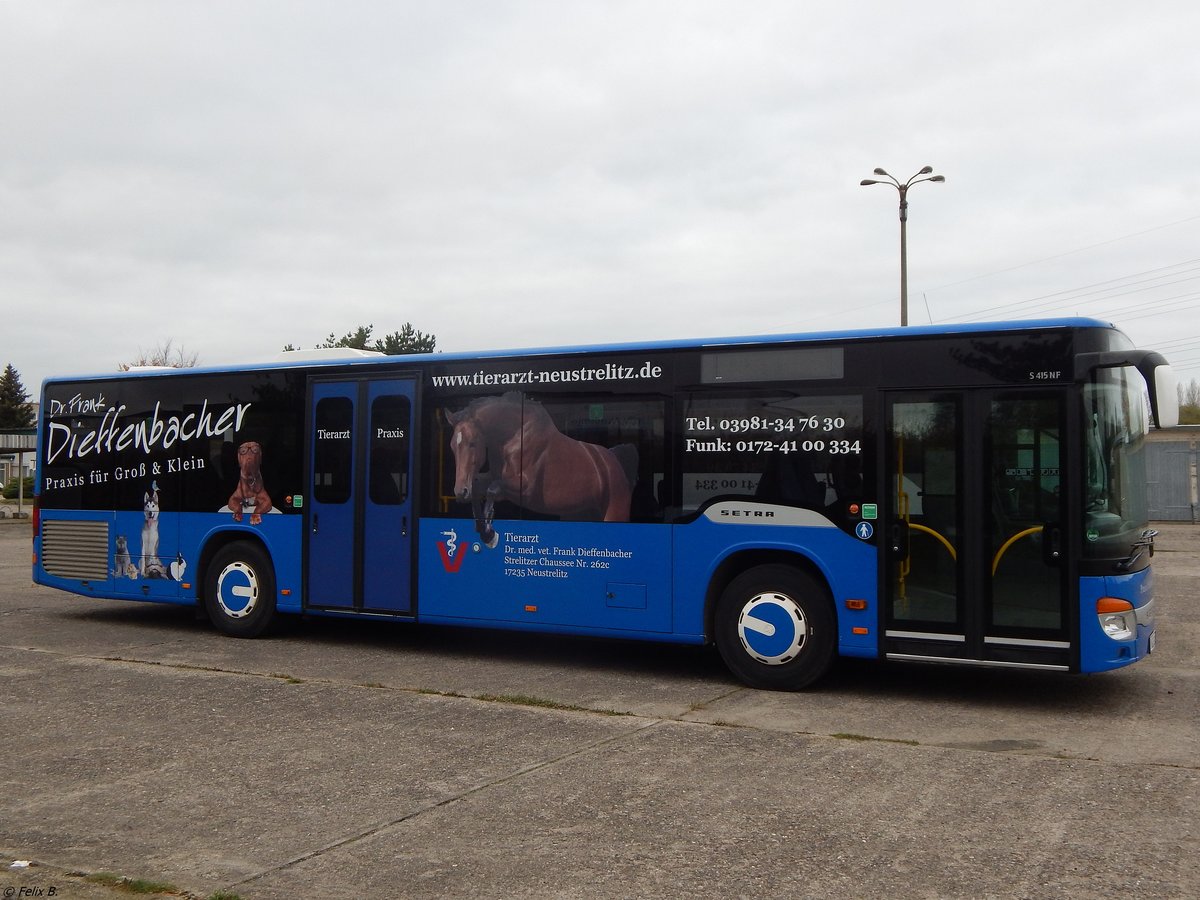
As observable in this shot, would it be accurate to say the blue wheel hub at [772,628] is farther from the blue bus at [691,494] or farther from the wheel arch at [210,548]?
the wheel arch at [210,548]

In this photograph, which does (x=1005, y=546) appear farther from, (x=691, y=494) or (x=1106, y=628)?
(x=691, y=494)

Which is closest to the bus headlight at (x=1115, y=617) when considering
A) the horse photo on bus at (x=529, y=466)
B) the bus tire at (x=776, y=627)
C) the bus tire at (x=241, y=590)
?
the bus tire at (x=776, y=627)

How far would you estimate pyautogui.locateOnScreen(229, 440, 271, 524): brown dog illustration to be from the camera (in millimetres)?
11367

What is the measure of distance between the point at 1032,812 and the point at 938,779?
0.67 m

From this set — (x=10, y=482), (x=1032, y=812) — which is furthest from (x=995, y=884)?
(x=10, y=482)

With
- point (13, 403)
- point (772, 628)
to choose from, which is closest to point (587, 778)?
point (772, 628)

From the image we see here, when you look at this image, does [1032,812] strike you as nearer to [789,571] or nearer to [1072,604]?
[1072,604]

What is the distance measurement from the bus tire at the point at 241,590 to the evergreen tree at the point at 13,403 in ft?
241

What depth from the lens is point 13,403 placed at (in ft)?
260

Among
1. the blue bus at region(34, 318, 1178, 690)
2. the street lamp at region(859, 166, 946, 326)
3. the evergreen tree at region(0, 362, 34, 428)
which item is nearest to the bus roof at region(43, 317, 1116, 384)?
the blue bus at region(34, 318, 1178, 690)

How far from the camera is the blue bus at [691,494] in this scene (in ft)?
25.7

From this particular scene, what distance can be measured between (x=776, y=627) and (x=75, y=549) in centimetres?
837

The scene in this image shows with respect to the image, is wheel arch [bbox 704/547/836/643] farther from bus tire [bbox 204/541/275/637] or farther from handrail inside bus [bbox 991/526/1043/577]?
bus tire [bbox 204/541/275/637]

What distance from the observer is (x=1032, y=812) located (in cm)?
545
